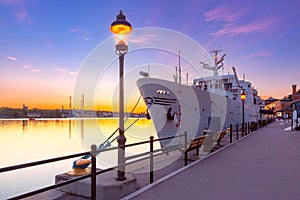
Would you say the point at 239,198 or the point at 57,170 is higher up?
the point at 239,198

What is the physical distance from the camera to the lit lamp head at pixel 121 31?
17.6ft

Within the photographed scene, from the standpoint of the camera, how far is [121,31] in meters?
5.44

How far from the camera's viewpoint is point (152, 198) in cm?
441

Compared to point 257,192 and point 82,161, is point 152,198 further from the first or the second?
point 82,161

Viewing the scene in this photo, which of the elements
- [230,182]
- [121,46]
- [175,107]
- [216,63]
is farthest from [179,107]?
[216,63]

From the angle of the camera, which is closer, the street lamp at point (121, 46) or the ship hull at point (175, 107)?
the street lamp at point (121, 46)

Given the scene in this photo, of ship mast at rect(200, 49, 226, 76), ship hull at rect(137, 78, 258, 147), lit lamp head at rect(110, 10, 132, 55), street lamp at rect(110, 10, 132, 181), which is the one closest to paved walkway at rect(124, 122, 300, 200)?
street lamp at rect(110, 10, 132, 181)

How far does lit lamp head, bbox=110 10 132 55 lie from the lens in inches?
211

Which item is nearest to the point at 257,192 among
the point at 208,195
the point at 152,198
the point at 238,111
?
the point at 208,195

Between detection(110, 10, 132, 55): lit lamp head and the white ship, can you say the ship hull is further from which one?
detection(110, 10, 132, 55): lit lamp head

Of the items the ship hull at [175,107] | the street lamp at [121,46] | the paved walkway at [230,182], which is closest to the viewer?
the paved walkway at [230,182]

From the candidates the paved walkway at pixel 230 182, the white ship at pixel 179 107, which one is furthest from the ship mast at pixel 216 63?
the paved walkway at pixel 230 182

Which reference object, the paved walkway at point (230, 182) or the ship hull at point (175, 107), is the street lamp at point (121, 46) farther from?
the ship hull at point (175, 107)

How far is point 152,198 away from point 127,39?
342 centimetres
